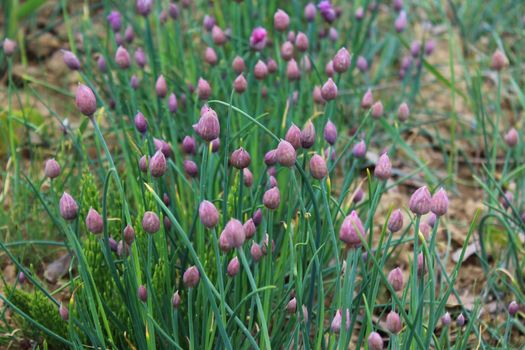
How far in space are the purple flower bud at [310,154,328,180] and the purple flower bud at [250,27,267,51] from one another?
0.90 metres

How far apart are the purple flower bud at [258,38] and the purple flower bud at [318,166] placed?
2.95ft

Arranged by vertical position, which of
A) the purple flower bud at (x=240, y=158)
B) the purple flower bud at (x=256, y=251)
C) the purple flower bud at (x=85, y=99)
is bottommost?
the purple flower bud at (x=256, y=251)

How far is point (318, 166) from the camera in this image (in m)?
1.37

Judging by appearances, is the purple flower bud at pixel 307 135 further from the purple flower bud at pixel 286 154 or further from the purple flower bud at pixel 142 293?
the purple flower bud at pixel 142 293

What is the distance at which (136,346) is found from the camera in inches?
66.1

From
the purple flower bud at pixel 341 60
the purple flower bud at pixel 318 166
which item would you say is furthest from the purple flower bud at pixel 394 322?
the purple flower bud at pixel 341 60

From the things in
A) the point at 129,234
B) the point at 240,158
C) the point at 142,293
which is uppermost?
the point at 240,158

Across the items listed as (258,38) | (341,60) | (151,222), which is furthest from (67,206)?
(258,38)

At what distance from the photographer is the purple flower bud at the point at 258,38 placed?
2.19m

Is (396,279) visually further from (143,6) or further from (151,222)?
(143,6)

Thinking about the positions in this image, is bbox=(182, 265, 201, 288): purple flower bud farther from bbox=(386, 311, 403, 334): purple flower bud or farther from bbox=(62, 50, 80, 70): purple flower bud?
bbox=(62, 50, 80, 70): purple flower bud

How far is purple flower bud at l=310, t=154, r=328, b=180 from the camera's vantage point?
137 cm

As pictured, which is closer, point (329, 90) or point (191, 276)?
point (191, 276)

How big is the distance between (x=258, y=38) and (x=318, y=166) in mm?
921
